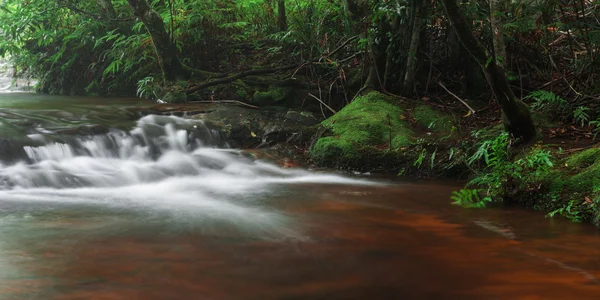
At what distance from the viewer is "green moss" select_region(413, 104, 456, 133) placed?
6.02 meters

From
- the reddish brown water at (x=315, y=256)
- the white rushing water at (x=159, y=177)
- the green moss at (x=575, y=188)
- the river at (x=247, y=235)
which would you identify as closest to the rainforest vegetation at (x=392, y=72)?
the green moss at (x=575, y=188)

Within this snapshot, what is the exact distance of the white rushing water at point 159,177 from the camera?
431 cm

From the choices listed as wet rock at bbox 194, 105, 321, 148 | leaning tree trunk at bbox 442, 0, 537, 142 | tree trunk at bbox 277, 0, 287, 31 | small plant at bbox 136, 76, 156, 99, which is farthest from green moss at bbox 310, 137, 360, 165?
tree trunk at bbox 277, 0, 287, 31

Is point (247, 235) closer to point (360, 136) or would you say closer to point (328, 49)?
point (360, 136)

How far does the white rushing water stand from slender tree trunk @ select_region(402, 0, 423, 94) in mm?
2204

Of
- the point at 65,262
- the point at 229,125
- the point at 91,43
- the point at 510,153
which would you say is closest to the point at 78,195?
the point at 65,262

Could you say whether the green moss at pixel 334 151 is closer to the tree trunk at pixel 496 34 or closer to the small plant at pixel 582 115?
the tree trunk at pixel 496 34

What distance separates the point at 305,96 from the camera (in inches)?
331

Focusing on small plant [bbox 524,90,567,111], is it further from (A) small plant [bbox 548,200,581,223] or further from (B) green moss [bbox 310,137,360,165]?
(B) green moss [bbox 310,137,360,165]

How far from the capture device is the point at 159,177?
562 centimetres

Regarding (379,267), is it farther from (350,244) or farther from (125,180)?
(125,180)

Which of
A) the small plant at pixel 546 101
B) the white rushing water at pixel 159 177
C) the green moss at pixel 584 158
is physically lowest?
the white rushing water at pixel 159 177

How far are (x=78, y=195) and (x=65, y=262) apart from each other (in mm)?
2025

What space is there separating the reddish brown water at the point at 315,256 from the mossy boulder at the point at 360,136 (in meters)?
1.58
